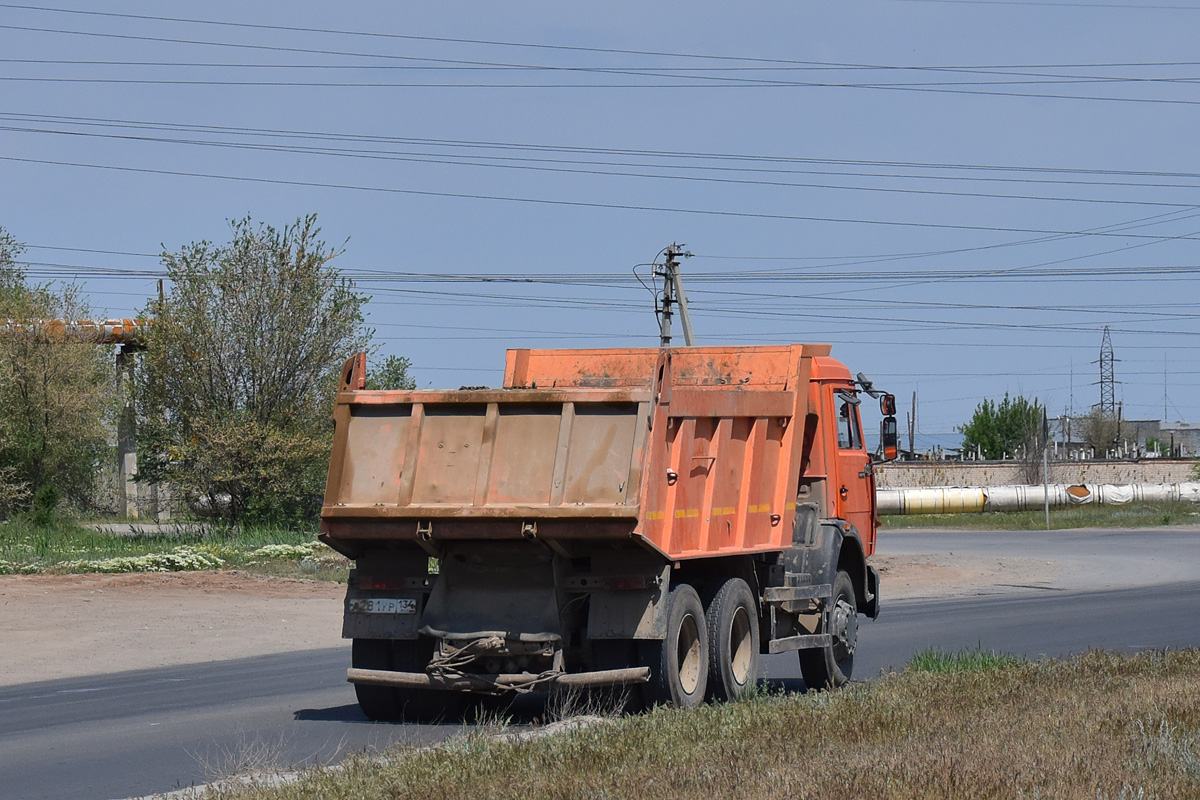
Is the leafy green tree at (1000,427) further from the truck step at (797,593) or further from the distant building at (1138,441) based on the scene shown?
the truck step at (797,593)

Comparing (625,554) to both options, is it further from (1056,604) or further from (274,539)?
(274,539)

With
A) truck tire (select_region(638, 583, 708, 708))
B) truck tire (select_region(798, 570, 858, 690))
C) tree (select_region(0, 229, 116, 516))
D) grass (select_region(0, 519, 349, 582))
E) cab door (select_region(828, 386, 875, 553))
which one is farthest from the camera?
tree (select_region(0, 229, 116, 516))

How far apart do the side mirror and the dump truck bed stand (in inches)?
108

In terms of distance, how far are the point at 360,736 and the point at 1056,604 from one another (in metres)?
15.3

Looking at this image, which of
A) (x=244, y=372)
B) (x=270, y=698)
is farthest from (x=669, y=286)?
(x=270, y=698)

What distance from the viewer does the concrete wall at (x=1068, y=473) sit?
7900cm

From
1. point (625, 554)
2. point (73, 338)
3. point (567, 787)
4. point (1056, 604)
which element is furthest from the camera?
point (73, 338)

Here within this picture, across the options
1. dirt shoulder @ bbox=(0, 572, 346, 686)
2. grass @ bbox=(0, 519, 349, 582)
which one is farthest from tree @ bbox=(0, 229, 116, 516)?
dirt shoulder @ bbox=(0, 572, 346, 686)

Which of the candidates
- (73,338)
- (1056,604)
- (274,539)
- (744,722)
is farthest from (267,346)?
(744,722)

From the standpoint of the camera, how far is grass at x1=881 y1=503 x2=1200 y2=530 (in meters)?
49.6

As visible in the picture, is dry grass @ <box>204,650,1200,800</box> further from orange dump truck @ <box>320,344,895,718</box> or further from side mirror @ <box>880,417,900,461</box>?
side mirror @ <box>880,417,900,461</box>

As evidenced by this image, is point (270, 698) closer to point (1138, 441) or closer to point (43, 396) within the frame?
point (43, 396)

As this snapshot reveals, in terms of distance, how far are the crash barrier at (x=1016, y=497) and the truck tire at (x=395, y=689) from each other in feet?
164

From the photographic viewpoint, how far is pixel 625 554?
33.6 feet
